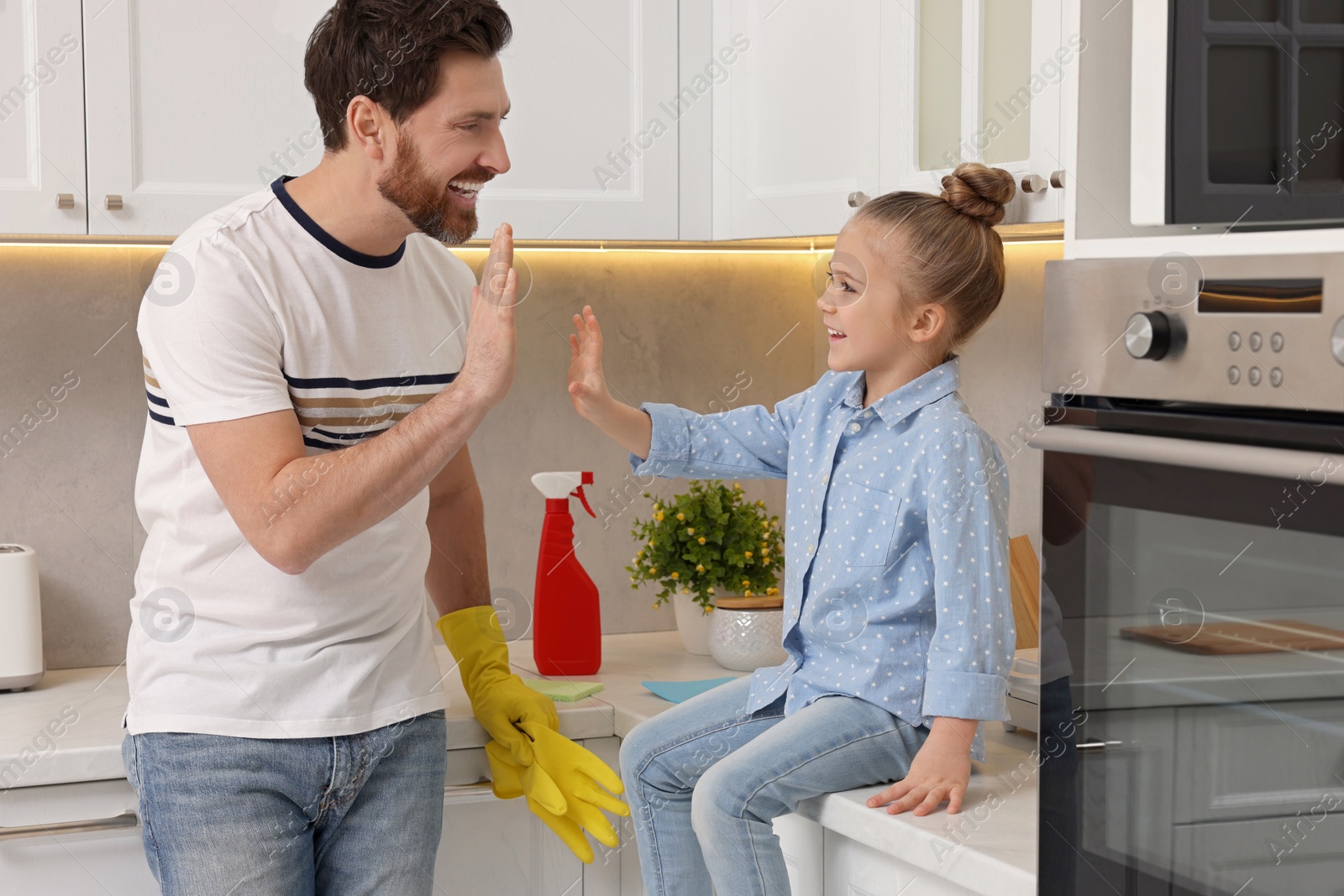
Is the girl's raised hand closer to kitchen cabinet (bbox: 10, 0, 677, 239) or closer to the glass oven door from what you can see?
kitchen cabinet (bbox: 10, 0, 677, 239)

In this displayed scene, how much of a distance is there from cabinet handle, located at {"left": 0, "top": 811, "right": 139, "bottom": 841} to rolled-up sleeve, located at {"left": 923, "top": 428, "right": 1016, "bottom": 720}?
0.90m

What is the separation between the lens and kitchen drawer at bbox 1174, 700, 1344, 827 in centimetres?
72

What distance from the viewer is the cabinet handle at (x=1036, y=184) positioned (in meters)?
1.26

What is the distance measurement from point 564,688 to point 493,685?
7.2 inches

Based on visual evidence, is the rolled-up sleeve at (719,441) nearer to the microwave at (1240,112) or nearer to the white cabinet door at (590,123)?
the white cabinet door at (590,123)

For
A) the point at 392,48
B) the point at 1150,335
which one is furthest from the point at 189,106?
the point at 1150,335

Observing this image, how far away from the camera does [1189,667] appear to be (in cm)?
80

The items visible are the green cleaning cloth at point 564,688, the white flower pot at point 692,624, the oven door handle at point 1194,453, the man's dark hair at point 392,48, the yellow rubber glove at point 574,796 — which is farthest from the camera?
the white flower pot at point 692,624

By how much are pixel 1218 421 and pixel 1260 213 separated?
13cm

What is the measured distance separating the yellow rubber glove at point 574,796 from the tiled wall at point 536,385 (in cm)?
65

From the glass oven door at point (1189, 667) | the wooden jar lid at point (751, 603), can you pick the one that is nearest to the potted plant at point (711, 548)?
the wooden jar lid at point (751, 603)

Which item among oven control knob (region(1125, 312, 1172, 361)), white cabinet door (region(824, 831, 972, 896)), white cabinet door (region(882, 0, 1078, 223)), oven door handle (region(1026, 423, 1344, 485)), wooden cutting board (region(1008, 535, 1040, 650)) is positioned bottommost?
white cabinet door (region(824, 831, 972, 896))

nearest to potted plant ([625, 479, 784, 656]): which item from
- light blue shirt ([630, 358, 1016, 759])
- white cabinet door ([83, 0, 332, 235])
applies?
light blue shirt ([630, 358, 1016, 759])

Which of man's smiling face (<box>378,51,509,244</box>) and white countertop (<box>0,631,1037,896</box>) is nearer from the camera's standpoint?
white countertop (<box>0,631,1037,896</box>)
